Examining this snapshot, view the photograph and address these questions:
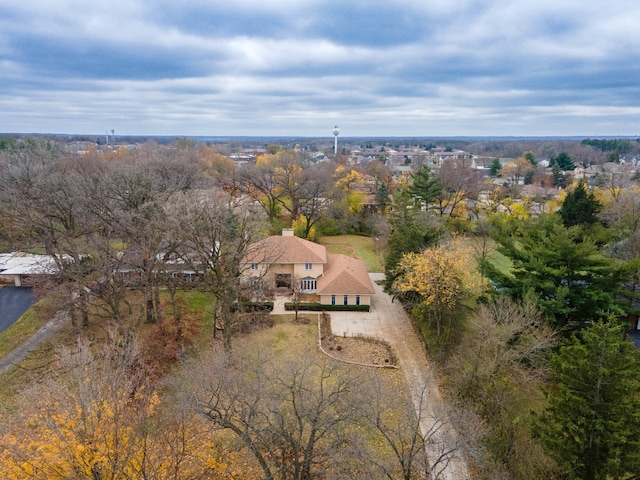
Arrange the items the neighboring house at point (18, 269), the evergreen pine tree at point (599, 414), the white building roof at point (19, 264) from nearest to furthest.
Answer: the evergreen pine tree at point (599, 414) < the white building roof at point (19, 264) < the neighboring house at point (18, 269)

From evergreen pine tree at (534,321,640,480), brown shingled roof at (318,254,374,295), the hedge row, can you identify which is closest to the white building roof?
the hedge row

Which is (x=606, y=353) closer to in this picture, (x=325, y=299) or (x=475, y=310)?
(x=475, y=310)

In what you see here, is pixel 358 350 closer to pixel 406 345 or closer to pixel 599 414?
pixel 406 345

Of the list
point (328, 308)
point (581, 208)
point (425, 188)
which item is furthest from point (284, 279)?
point (581, 208)

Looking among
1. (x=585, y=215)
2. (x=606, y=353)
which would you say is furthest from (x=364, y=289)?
(x=585, y=215)

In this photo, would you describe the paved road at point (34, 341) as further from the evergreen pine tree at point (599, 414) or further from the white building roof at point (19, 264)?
the evergreen pine tree at point (599, 414)

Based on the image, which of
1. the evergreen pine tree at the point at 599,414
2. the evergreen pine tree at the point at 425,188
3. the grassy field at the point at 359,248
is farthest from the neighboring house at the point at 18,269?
the evergreen pine tree at the point at 425,188

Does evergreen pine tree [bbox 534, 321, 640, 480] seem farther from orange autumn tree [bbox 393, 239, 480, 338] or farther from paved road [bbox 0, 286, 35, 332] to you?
paved road [bbox 0, 286, 35, 332]
